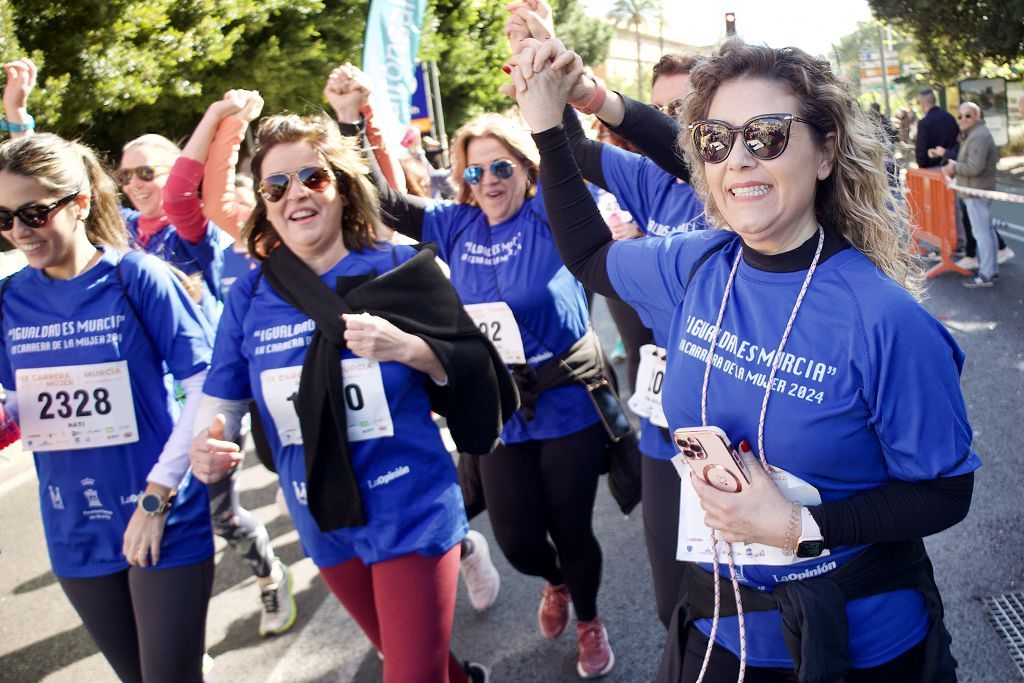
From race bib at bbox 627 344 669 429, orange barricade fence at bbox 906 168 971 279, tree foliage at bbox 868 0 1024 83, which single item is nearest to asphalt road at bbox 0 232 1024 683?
race bib at bbox 627 344 669 429

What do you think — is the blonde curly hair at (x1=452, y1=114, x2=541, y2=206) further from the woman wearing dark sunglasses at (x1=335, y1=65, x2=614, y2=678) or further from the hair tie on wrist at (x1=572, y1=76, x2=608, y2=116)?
the hair tie on wrist at (x1=572, y1=76, x2=608, y2=116)

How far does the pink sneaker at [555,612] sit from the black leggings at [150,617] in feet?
4.99

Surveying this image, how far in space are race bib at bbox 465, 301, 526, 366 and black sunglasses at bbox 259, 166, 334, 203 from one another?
95cm

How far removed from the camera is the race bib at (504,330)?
346cm

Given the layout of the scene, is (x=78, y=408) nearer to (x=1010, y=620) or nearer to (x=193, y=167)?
(x=193, y=167)

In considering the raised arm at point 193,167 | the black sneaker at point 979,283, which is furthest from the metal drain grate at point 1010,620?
the black sneaker at point 979,283

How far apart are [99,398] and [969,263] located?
32.5ft

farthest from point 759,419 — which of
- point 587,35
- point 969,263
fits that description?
point 587,35

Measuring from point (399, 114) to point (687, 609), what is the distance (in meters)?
5.48

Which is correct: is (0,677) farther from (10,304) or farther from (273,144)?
(273,144)

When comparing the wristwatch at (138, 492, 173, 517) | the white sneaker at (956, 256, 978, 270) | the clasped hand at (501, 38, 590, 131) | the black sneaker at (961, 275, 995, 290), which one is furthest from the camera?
the white sneaker at (956, 256, 978, 270)

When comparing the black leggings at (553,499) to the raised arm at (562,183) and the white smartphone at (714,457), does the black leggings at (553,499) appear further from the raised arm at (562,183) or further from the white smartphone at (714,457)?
the white smartphone at (714,457)

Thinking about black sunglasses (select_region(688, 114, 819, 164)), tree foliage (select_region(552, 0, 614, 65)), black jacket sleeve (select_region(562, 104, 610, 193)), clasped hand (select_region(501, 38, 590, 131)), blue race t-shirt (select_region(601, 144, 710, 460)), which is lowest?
tree foliage (select_region(552, 0, 614, 65))

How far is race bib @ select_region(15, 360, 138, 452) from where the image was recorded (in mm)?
2797
